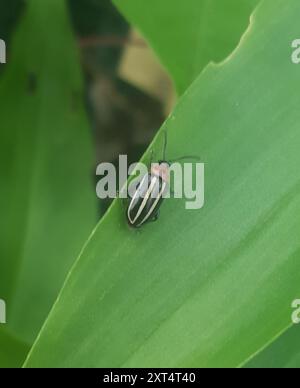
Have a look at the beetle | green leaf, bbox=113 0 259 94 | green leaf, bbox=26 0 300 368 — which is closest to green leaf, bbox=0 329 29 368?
green leaf, bbox=26 0 300 368

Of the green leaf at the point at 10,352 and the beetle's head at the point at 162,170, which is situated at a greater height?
the beetle's head at the point at 162,170

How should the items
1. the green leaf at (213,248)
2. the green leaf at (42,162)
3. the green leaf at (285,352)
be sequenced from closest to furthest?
the green leaf at (213,248), the green leaf at (285,352), the green leaf at (42,162)

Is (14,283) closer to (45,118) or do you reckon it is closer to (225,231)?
(45,118)

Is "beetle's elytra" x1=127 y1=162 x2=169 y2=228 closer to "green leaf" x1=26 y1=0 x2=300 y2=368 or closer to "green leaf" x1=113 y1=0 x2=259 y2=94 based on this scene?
"green leaf" x1=26 y1=0 x2=300 y2=368

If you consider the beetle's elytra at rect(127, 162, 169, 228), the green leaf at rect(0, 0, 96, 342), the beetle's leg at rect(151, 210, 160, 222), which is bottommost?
the beetle's leg at rect(151, 210, 160, 222)

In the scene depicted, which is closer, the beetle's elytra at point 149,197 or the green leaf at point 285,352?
the beetle's elytra at point 149,197

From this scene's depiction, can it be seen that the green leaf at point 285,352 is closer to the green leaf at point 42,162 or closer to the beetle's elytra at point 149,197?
the beetle's elytra at point 149,197

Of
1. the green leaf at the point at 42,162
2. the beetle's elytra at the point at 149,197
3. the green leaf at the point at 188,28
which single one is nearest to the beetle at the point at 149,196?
the beetle's elytra at the point at 149,197

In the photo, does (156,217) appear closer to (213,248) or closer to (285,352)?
(213,248)
